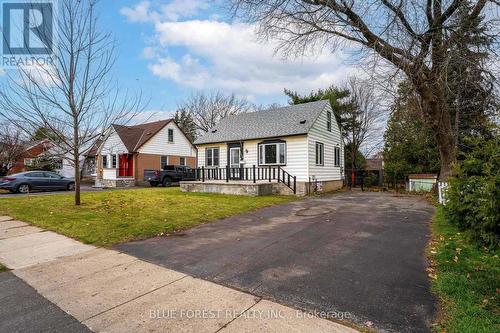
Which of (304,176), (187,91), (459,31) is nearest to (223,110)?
(187,91)

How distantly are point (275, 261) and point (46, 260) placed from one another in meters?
4.00

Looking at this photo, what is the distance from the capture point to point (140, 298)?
3.58 metres

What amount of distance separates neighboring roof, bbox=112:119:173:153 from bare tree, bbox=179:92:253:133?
12821 millimetres

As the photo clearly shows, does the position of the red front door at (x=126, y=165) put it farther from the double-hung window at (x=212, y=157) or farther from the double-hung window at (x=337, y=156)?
the double-hung window at (x=337, y=156)

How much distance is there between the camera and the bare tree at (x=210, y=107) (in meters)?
42.1

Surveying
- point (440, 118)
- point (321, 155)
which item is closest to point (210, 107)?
point (321, 155)

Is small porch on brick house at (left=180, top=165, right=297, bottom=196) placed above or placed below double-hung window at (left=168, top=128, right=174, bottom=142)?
below

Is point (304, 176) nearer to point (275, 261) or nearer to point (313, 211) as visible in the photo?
point (313, 211)

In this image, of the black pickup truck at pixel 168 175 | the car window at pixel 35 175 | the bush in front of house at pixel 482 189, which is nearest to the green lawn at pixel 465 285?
the bush in front of house at pixel 482 189

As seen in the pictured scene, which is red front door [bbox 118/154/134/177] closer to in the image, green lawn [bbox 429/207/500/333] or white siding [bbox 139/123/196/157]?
white siding [bbox 139/123/196/157]

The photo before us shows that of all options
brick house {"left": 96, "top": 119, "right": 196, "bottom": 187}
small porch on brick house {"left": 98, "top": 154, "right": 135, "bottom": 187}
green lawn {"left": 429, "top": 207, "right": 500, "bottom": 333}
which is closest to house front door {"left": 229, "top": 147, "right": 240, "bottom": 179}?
brick house {"left": 96, "top": 119, "right": 196, "bottom": 187}

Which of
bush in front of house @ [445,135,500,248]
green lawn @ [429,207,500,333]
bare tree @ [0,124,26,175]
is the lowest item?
green lawn @ [429,207,500,333]

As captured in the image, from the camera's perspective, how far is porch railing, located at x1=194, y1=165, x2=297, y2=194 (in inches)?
639

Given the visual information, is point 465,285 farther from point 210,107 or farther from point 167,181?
point 210,107
